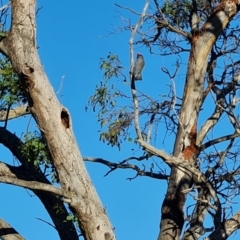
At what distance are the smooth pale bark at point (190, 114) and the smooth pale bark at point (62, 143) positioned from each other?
1511 millimetres

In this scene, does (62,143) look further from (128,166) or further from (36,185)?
(128,166)

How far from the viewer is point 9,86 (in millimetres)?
9734

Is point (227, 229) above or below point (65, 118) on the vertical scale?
below

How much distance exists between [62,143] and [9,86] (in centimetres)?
219

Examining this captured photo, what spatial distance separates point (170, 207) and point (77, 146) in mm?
1898

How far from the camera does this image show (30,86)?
25.5 feet

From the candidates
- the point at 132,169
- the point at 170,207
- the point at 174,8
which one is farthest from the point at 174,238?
the point at 174,8

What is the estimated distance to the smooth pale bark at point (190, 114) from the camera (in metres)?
9.25

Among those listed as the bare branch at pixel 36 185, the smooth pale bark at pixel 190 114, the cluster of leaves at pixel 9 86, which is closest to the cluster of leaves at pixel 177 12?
the smooth pale bark at pixel 190 114

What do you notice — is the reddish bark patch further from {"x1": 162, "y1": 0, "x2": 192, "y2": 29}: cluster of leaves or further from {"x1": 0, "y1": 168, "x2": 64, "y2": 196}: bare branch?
{"x1": 162, "y1": 0, "x2": 192, "y2": 29}: cluster of leaves

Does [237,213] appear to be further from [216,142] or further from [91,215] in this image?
[91,215]

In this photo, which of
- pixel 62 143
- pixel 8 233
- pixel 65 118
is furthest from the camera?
pixel 8 233

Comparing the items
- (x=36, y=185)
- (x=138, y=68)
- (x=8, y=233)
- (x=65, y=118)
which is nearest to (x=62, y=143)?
(x=65, y=118)

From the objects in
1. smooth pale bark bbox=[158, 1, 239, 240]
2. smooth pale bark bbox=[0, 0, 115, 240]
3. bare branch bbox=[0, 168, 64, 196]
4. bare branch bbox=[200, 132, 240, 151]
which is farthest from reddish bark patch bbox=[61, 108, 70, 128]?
bare branch bbox=[200, 132, 240, 151]
